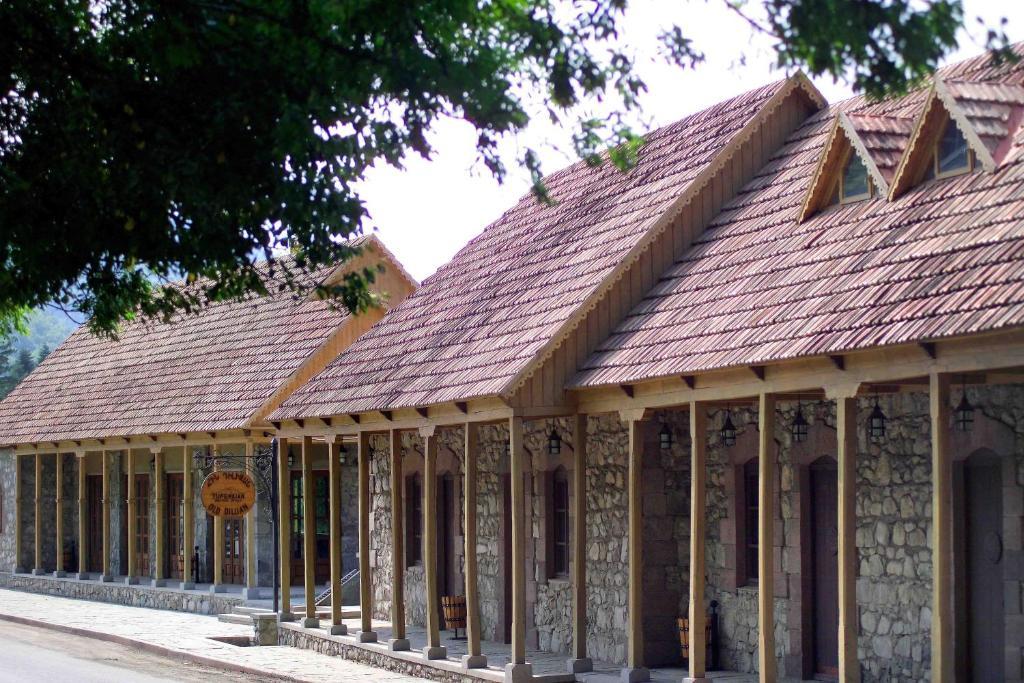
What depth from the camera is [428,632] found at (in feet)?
62.3

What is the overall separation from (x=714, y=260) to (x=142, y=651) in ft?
36.8

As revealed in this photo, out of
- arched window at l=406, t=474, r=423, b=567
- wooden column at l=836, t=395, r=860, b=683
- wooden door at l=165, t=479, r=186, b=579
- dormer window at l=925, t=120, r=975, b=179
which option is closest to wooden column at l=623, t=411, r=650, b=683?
wooden column at l=836, t=395, r=860, b=683

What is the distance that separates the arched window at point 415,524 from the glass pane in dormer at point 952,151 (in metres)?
11.7

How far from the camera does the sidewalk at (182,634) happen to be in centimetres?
1961

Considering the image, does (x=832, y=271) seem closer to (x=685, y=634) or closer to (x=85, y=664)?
(x=685, y=634)

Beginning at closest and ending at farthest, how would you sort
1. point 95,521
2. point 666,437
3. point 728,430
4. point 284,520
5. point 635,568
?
point 635,568, point 728,430, point 666,437, point 284,520, point 95,521

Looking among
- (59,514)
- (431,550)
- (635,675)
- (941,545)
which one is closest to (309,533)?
(431,550)

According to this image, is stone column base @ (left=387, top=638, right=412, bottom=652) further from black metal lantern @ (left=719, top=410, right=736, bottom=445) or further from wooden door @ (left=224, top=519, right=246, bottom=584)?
wooden door @ (left=224, top=519, right=246, bottom=584)

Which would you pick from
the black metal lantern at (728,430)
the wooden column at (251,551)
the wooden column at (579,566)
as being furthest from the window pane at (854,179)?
the wooden column at (251,551)

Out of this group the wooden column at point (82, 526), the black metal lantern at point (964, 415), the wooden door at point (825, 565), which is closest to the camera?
Result: the black metal lantern at point (964, 415)

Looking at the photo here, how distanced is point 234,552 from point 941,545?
2208 centimetres

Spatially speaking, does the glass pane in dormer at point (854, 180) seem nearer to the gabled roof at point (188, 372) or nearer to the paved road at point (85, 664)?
the paved road at point (85, 664)

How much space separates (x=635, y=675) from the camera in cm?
1567

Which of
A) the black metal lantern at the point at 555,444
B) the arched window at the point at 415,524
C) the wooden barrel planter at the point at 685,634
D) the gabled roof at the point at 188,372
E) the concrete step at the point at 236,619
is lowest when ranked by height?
the concrete step at the point at 236,619
